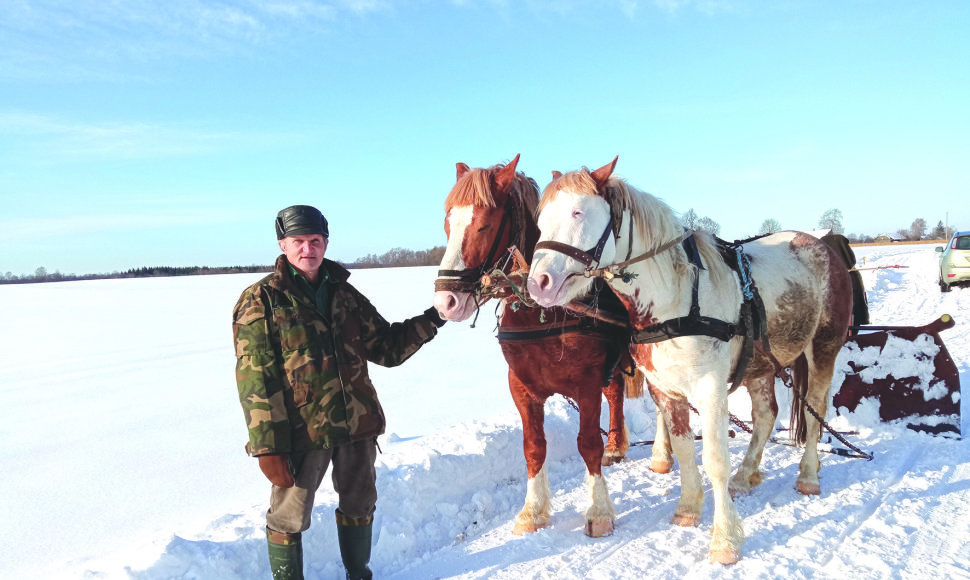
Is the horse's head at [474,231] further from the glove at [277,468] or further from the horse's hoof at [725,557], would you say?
the horse's hoof at [725,557]

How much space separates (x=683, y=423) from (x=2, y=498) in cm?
470

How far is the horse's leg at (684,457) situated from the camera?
11.1 ft

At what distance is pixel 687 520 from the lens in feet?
11.0

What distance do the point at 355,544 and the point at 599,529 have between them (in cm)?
141

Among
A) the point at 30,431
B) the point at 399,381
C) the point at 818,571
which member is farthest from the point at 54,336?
the point at 818,571

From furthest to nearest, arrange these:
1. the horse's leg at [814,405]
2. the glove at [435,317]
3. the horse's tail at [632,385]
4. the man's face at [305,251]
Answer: the horse's tail at [632,385], the horse's leg at [814,405], the glove at [435,317], the man's face at [305,251]

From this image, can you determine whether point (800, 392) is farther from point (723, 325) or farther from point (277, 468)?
point (277, 468)

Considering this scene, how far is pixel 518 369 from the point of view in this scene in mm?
3379

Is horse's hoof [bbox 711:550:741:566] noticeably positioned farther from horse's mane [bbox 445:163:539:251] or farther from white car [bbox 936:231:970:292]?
white car [bbox 936:231:970:292]

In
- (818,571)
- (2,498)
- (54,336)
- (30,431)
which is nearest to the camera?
(818,571)

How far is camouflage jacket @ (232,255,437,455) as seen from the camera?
246cm

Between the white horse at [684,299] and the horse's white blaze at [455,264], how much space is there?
386 mm

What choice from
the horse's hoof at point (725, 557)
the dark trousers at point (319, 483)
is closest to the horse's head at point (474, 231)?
the dark trousers at point (319, 483)

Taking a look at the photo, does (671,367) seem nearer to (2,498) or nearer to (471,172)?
(471,172)
